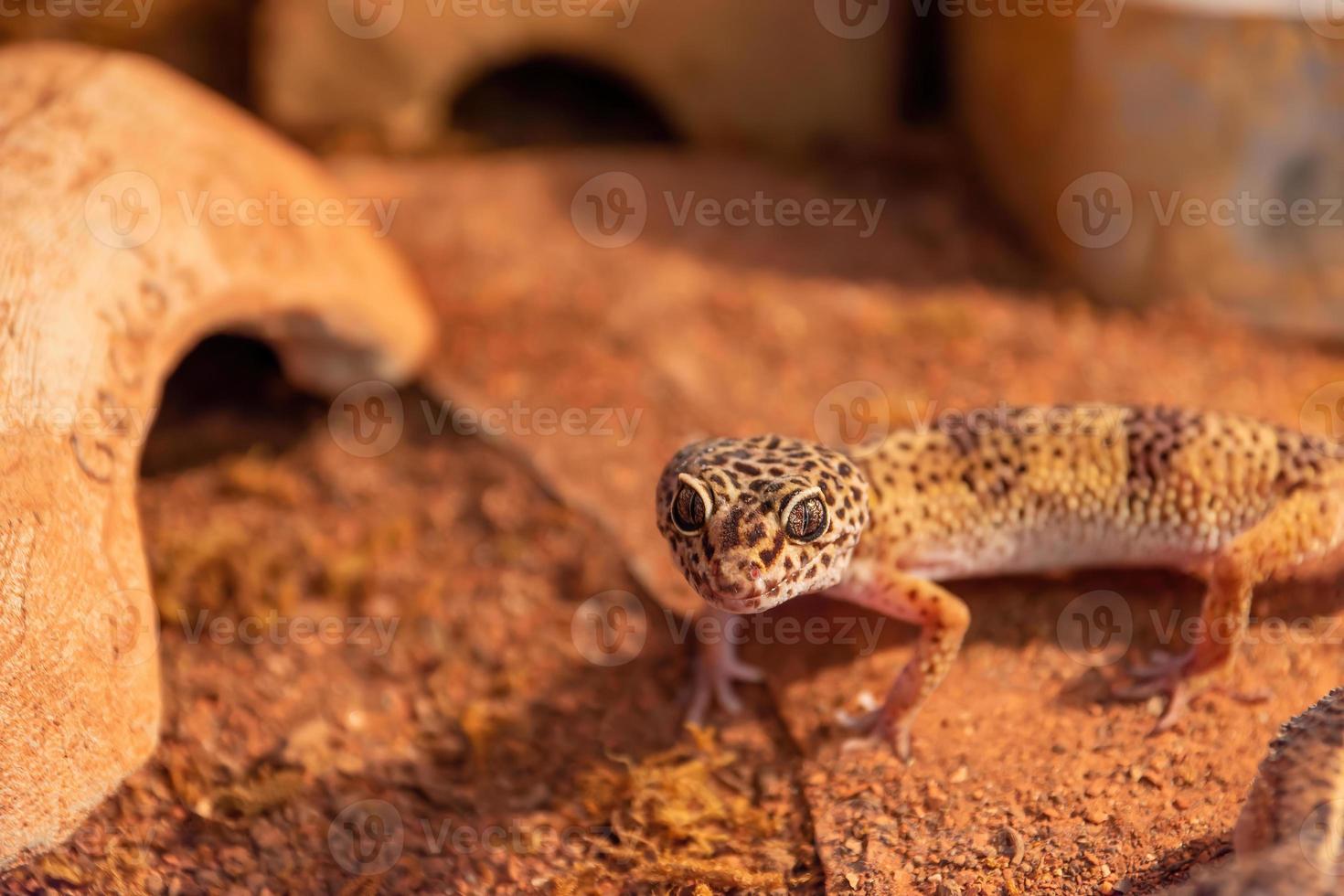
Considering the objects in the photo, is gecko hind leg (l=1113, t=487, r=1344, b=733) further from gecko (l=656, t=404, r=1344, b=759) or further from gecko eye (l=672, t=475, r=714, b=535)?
gecko eye (l=672, t=475, r=714, b=535)

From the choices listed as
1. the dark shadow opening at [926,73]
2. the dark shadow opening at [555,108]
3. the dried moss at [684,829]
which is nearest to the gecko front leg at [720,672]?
the dried moss at [684,829]

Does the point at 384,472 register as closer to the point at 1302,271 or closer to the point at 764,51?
the point at 764,51

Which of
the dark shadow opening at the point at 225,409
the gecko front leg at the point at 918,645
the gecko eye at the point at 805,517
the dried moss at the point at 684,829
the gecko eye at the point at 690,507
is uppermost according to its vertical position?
the gecko eye at the point at 805,517

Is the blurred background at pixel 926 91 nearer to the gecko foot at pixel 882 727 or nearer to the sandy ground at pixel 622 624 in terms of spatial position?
the sandy ground at pixel 622 624

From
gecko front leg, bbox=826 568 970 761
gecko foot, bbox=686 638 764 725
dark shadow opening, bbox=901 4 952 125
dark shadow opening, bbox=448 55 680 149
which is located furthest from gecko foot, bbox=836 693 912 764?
dark shadow opening, bbox=901 4 952 125

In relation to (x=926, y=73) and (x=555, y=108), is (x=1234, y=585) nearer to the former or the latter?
(x=926, y=73)

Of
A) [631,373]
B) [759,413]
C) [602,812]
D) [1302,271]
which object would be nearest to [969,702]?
[602,812]
